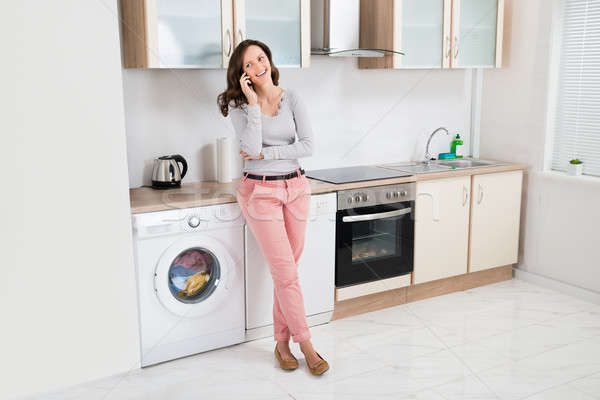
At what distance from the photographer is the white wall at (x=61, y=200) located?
0.77 meters

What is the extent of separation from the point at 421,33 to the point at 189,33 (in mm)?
1404

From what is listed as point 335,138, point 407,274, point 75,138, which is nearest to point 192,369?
point 407,274

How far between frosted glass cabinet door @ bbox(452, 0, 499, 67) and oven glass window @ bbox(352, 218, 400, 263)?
43.2 inches

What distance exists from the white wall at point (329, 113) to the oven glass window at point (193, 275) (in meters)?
0.53

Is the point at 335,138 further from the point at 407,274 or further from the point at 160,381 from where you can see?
the point at 160,381

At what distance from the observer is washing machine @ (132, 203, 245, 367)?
2.50 meters

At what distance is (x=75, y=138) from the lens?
870 millimetres

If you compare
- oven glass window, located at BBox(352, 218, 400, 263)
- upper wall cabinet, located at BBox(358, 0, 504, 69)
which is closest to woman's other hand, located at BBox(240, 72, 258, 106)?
oven glass window, located at BBox(352, 218, 400, 263)

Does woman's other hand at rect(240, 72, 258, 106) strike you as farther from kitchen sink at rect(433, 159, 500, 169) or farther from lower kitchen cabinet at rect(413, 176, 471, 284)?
kitchen sink at rect(433, 159, 500, 169)

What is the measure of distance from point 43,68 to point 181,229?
5.84 ft

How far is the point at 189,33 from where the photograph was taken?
261cm

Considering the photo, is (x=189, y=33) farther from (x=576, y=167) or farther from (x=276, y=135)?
(x=576, y=167)

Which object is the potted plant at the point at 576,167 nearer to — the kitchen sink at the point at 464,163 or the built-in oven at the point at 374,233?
the kitchen sink at the point at 464,163

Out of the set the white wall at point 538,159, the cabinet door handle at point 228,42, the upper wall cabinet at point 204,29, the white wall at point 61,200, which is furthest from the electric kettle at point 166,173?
the white wall at point 538,159
